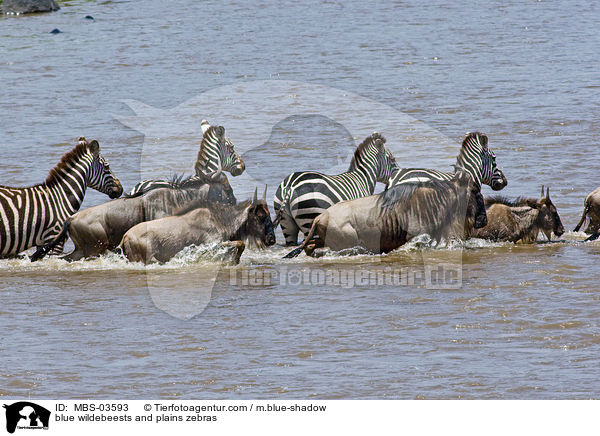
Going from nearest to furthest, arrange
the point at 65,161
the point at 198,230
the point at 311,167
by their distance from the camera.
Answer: the point at 198,230 < the point at 65,161 < the point at 311,167

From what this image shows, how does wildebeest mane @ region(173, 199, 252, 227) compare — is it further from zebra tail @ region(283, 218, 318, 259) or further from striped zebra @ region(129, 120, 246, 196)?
striped zebra @ region(129, 120, 246, 196)

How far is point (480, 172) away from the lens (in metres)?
12.3

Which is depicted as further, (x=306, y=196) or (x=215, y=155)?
(x=215, y=155)

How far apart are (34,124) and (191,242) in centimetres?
1039

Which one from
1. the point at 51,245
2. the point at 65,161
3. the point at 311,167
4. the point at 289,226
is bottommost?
the point at 51,245

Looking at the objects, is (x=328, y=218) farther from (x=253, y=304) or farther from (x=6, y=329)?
(x=6, y=329)

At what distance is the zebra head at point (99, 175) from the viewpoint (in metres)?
11.9

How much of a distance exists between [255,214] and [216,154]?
1771 mm

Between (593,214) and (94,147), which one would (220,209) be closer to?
(94,147)
